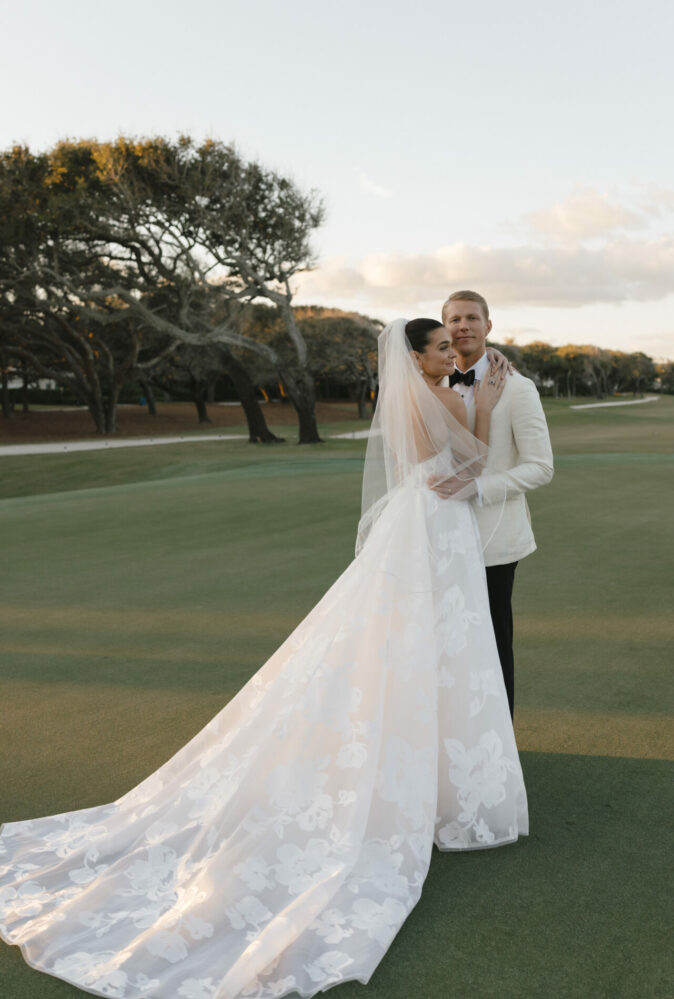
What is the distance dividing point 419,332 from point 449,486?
595 millimetres

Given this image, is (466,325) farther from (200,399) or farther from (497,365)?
(200,399)

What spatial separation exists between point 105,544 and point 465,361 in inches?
282

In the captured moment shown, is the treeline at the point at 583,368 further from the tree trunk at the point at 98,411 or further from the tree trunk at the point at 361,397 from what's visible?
the tree trunk at the point at 98,411

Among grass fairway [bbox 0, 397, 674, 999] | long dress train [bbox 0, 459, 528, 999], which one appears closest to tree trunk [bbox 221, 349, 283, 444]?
grass fairway [bbox 0, 397, 674, 999]

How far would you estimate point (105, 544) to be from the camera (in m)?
9.95

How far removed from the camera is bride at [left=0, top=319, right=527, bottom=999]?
255 centimetres

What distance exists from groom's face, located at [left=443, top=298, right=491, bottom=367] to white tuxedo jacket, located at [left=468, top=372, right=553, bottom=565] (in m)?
0.20

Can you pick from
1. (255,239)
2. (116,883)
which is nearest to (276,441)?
(255,239)

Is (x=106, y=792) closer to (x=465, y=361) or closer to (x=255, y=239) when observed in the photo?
(x=465, y=361)

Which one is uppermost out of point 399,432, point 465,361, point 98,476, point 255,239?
point 255,239

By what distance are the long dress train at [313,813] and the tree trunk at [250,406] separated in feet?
87.4

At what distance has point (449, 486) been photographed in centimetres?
337

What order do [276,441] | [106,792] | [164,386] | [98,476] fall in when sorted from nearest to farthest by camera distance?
[106,792]
[98,476]
[276,441]
[164,386]

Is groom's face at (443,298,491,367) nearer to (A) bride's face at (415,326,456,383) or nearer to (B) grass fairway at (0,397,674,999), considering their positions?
(A) bride's face at (415,326,456,383)
